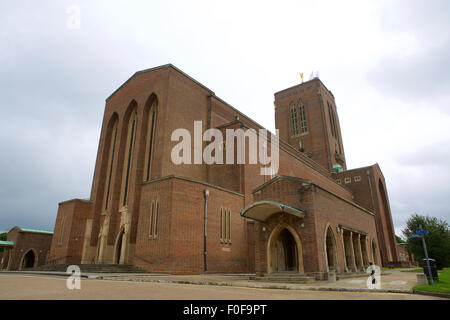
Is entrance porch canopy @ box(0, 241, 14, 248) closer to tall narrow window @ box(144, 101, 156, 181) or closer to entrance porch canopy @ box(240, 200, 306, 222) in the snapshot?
tall narrow window @ box(144, 101, 156, 181)

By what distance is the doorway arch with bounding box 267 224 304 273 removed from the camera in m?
13.9

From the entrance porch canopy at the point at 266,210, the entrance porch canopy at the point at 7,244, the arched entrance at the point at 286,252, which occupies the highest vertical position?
the entrance porch canopy at the point at 266,210

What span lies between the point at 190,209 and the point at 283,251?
679 cm

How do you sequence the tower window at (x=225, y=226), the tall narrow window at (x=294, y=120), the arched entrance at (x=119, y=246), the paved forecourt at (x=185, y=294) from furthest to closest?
the tall narrow window at (x=294, y=120), the arched entrance at (x=119, y=246), the tower window at (x=225, y=226), the paved forecourt at (x=185, y=294)

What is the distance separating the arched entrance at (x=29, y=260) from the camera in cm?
3619

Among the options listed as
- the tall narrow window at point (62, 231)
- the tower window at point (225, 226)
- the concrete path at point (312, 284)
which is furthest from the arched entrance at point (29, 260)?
the concrete path at point (312, 284)

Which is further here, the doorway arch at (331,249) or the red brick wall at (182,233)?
the red brick wall at (182,233)

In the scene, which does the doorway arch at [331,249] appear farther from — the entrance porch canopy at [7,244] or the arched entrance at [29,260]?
the entrance porch canopy at [7,244]

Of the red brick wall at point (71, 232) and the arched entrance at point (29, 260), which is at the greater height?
the red brick wall at point (71, 232)

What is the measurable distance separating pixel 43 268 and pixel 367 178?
45636 millimetres

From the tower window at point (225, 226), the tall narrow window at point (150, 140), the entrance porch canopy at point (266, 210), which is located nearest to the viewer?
the entrance porch canopy at point (266, 210)

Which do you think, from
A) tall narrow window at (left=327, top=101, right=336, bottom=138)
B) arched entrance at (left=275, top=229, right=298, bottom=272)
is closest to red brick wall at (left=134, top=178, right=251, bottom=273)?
arched entrance at (left=275, top=229, right=298, bottom=272)

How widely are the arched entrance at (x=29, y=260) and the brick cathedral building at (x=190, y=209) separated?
12941 millimetres
